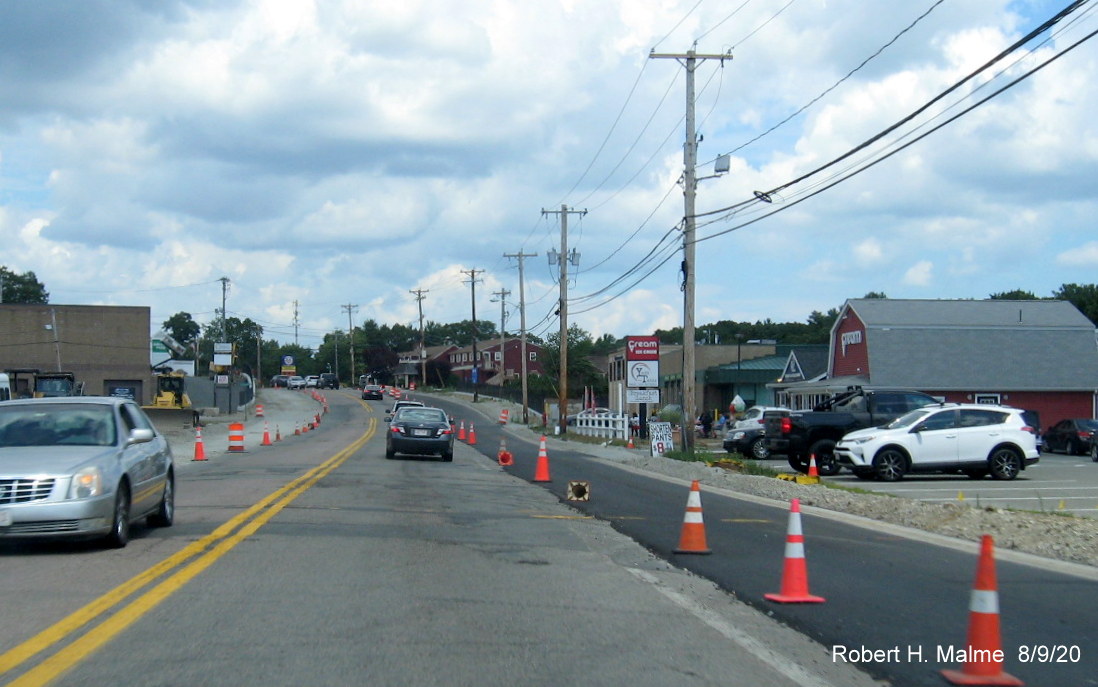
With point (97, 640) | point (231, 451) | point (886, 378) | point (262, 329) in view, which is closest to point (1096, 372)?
point (886, 378)

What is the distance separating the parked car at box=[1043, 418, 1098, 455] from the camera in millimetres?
36847

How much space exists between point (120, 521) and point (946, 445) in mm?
18104

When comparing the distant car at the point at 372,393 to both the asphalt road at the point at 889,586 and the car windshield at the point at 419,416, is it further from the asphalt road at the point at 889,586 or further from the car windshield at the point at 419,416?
the asphalt road at the point at 889,586

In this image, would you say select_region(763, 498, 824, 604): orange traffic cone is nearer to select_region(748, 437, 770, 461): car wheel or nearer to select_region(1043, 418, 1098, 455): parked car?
select_region(748, 437, 770, 461): car wheel

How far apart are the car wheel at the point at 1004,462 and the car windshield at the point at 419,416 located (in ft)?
46.2

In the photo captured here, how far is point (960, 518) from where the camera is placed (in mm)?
14281

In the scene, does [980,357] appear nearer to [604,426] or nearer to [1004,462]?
[604,426]

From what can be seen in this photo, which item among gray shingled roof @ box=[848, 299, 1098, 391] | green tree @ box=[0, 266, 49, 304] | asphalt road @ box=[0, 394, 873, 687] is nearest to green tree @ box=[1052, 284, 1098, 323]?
gray shingled roof @ box=[848, 299, 1098, 391]

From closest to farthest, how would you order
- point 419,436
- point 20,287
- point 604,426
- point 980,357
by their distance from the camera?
point 419,436 < point 980,357 < point 604,426 < point 20,287

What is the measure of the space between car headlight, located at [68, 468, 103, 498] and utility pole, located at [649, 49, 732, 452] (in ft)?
69.5

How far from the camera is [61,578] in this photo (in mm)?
8930

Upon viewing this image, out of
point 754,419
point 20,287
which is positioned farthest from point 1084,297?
point 20,287

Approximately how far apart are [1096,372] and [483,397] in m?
61.7

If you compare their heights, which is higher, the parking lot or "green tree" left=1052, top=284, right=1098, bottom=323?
"green tree" left=1052, top=284, right=1098, bottom=323
